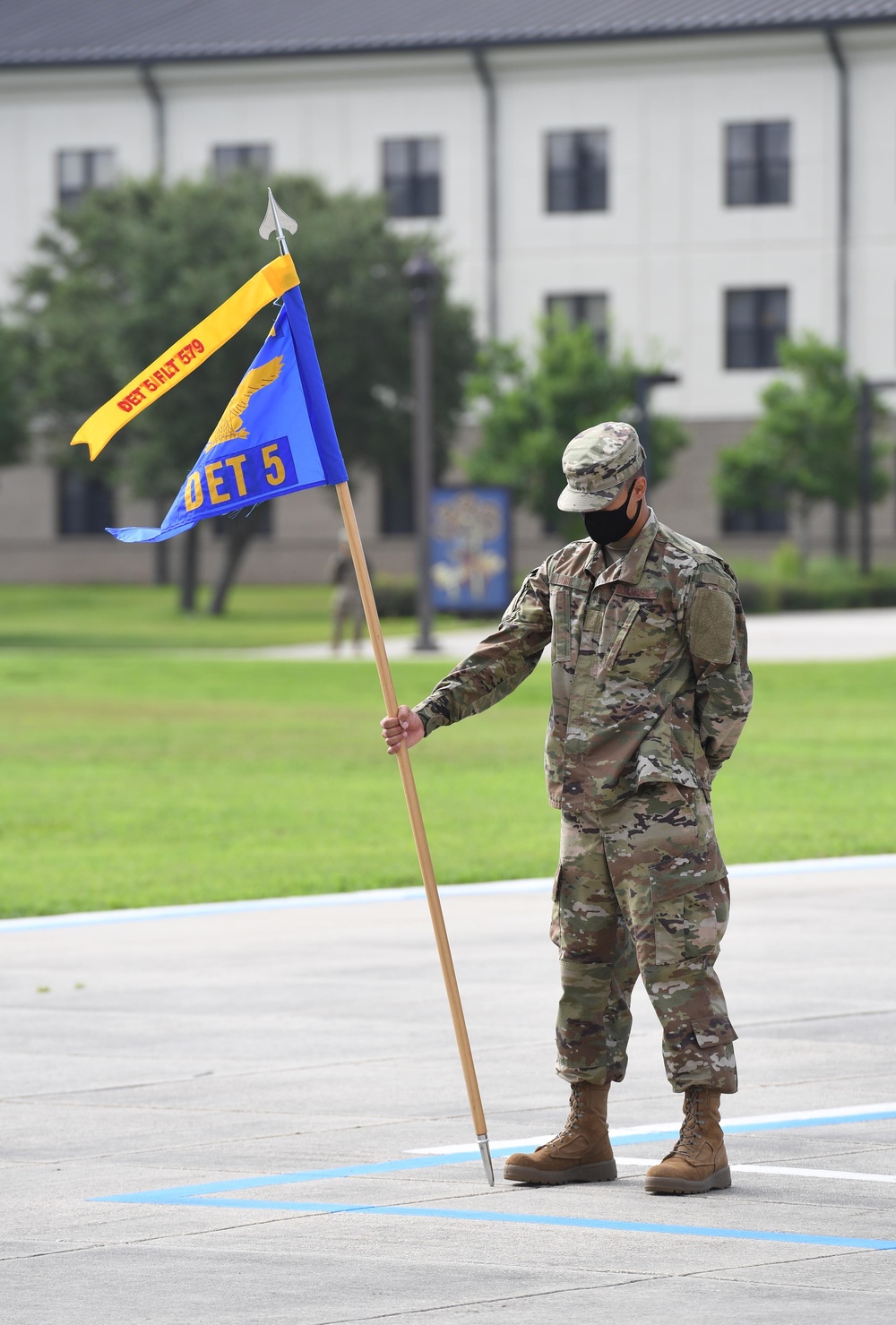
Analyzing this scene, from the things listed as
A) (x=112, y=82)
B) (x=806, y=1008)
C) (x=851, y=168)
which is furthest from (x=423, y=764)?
(x=112, y=82)

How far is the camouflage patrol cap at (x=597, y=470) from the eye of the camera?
17.4 feet

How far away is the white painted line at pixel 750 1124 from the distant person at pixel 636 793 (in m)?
0.39

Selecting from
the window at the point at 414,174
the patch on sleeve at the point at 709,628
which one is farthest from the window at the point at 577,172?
the patch on sleeve at the point at 709,628

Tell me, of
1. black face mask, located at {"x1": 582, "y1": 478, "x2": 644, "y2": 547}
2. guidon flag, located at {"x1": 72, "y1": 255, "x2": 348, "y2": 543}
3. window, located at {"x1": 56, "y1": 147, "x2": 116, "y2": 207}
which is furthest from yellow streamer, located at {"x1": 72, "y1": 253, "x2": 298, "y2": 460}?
window, located at {"x1": 56, "y1": 147, "x2": 116, "y2": 207}

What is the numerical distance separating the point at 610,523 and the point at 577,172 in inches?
1978

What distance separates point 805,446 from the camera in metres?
49.0

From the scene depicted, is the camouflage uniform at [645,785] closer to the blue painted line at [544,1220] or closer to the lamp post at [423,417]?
the blue painted line at [544,1220]

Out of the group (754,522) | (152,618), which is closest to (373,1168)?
(152,618)

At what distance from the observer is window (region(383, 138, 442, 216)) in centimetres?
5506

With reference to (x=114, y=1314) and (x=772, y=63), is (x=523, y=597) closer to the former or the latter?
(x=114, y=1314)

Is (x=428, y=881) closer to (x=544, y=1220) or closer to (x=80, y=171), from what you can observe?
(x=544, y=1220)

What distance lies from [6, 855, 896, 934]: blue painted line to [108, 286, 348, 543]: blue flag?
4.02 meters

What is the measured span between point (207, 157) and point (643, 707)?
52.6 m

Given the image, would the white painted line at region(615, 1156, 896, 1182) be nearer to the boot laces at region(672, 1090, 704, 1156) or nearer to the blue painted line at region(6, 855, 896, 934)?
the boot laces at region(672, 1090, 704, 1156)
